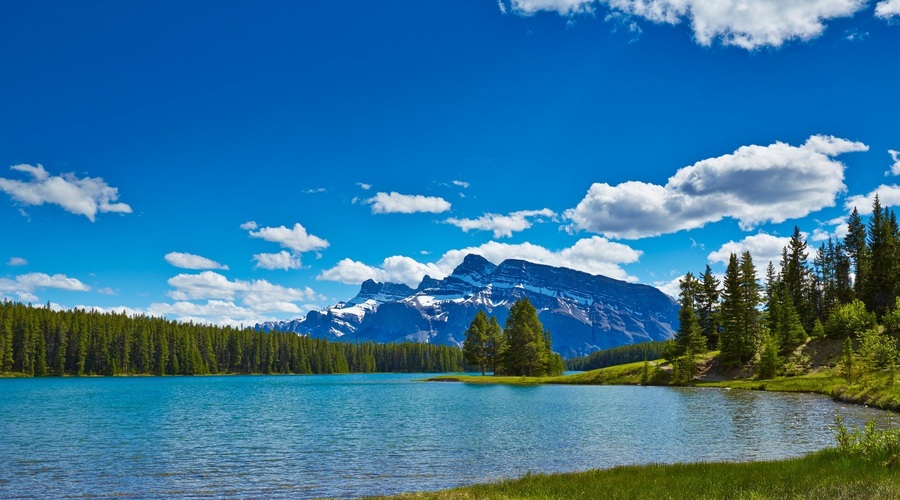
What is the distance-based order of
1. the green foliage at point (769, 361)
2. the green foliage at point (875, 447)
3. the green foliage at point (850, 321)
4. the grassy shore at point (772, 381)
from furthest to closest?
the green foliage at point (769, 361), the green foliage at point (850, 321), the grassy shore at point (772, 381), the green foliage at point (875, 447)

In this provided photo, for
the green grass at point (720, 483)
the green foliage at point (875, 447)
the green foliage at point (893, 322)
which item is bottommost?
the green grass at point (720, 483)

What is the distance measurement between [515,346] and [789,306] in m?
62.3

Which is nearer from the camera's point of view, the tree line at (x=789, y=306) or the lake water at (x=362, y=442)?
the lake water at (x=362, y=442)

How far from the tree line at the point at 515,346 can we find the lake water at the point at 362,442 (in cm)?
7511

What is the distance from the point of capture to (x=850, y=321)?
10375cm

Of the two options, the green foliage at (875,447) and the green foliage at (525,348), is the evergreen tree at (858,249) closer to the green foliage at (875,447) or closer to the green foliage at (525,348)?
the green foliage at (525,348)

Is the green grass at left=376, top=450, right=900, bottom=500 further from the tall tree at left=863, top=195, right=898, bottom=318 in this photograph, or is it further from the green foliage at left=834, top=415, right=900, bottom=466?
the tall tree at left=863, top=195, right=898, bottom=318

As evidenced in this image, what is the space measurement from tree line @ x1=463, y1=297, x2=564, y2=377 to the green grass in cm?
11886

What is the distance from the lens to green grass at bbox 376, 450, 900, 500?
2044 centimetres

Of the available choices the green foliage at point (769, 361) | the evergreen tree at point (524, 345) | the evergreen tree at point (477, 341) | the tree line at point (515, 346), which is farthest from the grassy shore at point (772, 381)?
the evergreen tree at point (524, 345)

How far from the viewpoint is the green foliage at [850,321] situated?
103125 mm

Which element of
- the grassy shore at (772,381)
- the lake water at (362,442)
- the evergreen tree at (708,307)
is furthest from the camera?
the evergreen tree at (708,307)

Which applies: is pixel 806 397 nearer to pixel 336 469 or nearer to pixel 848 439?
pixel 848 439

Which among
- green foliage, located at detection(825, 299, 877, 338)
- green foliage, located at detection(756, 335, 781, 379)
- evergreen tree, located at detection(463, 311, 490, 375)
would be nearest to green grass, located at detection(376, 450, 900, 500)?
green foliage, located at detection(756, 335, 781, 379)
